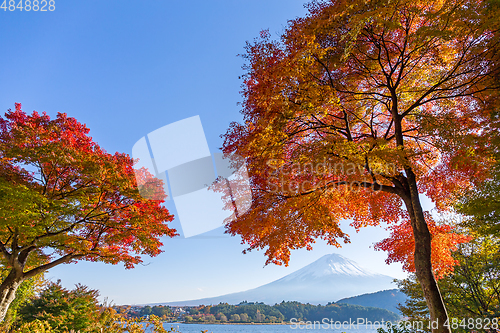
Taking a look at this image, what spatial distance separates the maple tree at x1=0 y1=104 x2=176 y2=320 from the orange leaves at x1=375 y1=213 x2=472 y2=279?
8572 millimetres

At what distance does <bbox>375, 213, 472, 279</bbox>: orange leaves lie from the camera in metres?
7.78

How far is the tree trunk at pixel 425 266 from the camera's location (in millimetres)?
5035

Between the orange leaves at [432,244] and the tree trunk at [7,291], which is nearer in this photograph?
the orange leaves at [432,244]

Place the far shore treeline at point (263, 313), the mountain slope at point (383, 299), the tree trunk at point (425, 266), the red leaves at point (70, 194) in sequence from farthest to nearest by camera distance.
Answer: the mountain slope at point (383, 299) → the far shore treeline at point (263, 313) → the red leaves at point (70, 194) → the tree trunk at point (425, 266)

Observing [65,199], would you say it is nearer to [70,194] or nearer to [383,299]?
[70,194]

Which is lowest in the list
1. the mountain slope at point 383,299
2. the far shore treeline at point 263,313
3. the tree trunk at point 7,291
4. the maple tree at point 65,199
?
the mountain slope at point 383,299

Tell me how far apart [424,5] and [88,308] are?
1772 centimetres

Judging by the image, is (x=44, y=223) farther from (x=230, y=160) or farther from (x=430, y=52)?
(x=430, y=52)

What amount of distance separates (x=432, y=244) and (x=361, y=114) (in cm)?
478

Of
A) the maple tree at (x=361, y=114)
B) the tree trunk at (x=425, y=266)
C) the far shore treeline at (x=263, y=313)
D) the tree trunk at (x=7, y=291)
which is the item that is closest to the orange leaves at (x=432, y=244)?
the maple tree at (x=361, y=114)

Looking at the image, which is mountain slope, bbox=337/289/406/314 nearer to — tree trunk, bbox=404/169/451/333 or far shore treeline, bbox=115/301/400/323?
far shore treeline, bbox=115/301/400/323

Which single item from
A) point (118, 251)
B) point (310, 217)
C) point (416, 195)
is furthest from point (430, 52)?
point (118, 251)

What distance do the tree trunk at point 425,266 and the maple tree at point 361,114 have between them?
0.02 meters

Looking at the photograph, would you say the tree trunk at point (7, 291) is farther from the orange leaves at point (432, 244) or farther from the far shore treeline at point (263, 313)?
the far shore treeline at point (263, 313)
